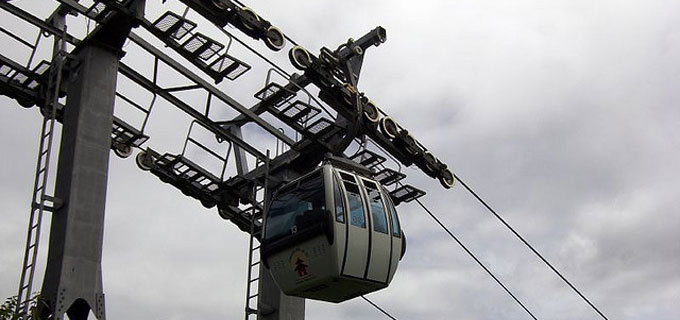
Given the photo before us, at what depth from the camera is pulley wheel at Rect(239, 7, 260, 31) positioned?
16062mm

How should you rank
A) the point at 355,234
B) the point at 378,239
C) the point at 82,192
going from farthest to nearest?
1. the point at 378,239
2. the point at 355,234
3. the point at 82,192

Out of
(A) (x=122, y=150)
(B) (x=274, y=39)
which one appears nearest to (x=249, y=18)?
(B) (x=274, y=39)

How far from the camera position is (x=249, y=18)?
16.2 metres

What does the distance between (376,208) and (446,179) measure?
4.79 metres

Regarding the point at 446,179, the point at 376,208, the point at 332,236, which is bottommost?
the point at 332,236

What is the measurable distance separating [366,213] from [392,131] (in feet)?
11.5

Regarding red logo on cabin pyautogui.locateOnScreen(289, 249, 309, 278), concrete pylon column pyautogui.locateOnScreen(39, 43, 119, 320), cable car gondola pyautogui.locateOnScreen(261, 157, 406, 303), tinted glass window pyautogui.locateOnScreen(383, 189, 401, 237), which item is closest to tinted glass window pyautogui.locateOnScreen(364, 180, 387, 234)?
cable car gondola pyautogui.locateOnScreen(261, 157, 406, 303)

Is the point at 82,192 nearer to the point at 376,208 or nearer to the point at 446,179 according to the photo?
the point at 376,208

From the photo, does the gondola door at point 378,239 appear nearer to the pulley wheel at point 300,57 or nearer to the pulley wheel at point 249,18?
the pulley wheel at point 300,57

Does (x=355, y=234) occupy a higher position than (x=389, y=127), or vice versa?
(x=389, y=127)

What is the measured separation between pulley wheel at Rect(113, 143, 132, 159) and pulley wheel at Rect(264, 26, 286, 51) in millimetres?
5374

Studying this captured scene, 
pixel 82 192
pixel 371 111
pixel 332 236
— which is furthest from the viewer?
pixel 371 111

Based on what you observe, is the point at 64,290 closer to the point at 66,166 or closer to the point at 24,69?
the point at 66,166

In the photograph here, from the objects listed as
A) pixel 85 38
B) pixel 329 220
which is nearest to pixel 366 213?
pixel 329 220
